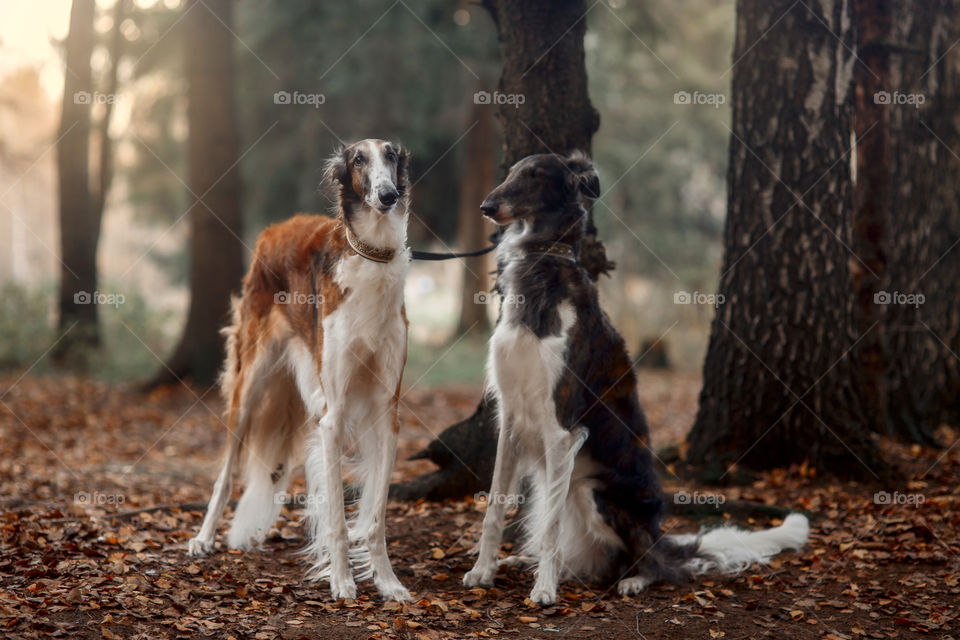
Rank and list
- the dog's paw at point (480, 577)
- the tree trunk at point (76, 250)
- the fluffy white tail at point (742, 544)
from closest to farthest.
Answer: the dog's paw at point (480, 577), the fluffy white tail at point (742, 544), the tree trunk at point (76, 250)

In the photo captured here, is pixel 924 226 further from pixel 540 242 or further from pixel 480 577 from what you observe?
pixel 480 577

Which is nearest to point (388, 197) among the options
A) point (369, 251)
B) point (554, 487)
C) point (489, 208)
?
point (369, 251)

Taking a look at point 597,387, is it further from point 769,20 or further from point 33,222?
point 33,222

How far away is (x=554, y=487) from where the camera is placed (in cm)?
402

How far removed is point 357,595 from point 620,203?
1591 centimetres

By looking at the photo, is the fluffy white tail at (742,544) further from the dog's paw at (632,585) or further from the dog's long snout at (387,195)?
the dog's long snout at (387,195)

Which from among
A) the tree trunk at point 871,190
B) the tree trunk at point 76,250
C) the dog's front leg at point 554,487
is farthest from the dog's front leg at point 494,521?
the tree trunk at point 76,250

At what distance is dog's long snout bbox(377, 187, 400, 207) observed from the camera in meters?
3.71

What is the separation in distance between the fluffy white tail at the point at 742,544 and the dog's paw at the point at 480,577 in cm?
107

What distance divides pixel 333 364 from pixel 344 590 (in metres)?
1.08

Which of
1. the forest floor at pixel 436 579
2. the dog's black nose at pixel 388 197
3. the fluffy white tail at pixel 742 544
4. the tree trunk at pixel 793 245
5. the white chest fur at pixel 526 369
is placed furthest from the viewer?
the tree trunk at pixel 793 245

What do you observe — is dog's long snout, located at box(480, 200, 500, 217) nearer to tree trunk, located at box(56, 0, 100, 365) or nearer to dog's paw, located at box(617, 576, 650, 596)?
dog's paw, located at box(617, 576, 650, 596)

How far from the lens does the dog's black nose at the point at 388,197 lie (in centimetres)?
371

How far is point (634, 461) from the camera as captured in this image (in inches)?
164
